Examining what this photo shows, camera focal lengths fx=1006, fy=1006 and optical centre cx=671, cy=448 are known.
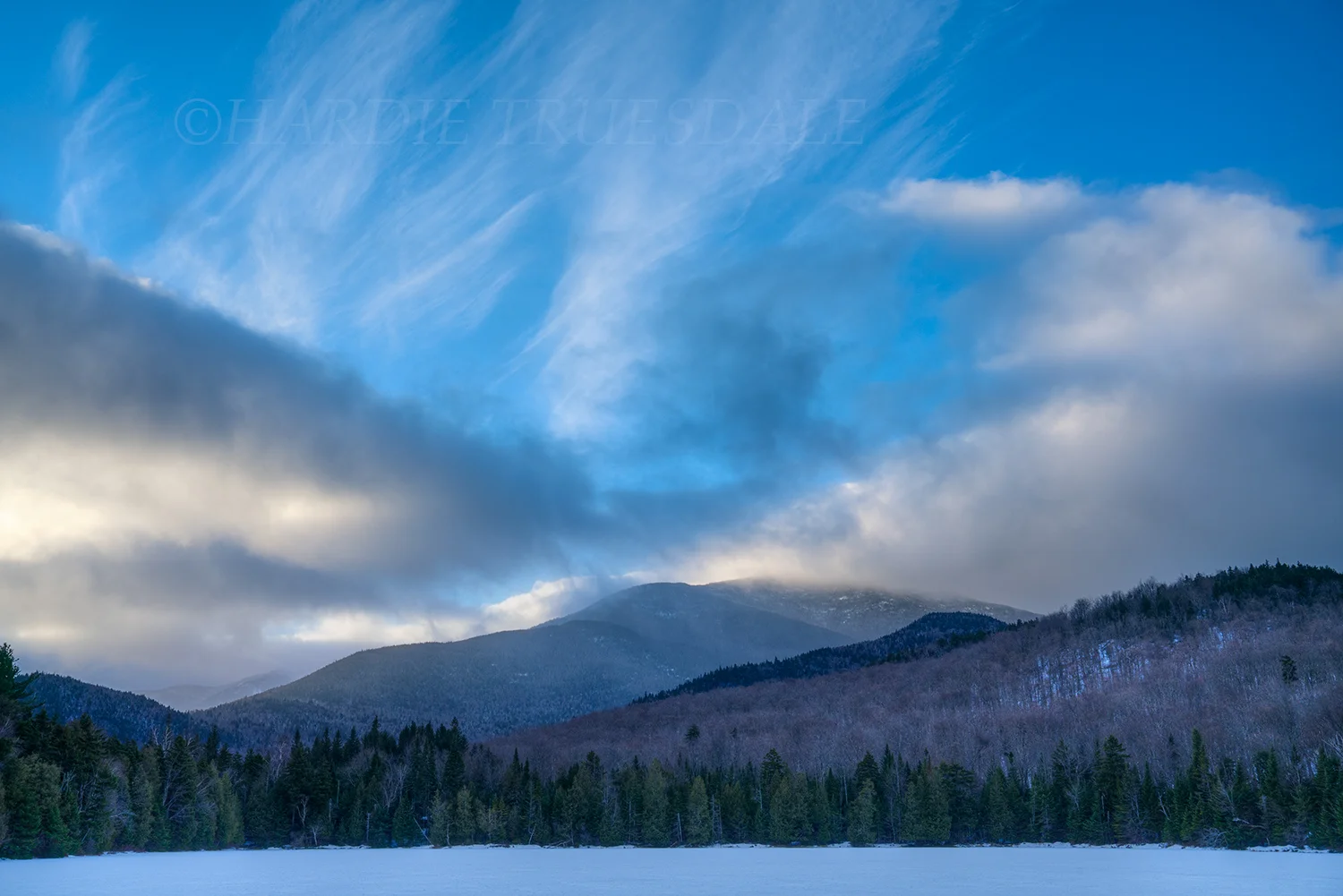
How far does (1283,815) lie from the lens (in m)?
112

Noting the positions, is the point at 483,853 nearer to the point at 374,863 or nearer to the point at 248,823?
the point at 374,863

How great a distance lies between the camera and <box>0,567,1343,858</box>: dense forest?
364 ft

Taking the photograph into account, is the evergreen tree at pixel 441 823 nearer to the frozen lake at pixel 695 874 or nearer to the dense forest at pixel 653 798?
the dense forest at pixel 653 798

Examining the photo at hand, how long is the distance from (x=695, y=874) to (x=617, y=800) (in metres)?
75.9

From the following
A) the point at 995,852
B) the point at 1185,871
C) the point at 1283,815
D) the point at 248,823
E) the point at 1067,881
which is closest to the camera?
the point at 1067,881

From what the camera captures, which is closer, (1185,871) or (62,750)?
(1185,871)

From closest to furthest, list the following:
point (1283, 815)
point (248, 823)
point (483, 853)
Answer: point (1283, 815), point (483, 853), point (248, 823)

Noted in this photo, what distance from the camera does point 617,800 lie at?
155750 mm

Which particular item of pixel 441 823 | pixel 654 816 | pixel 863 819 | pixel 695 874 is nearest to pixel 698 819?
pixel 654 816

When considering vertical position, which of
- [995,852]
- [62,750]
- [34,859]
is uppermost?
[62,750]

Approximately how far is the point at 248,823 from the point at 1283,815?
13527cm

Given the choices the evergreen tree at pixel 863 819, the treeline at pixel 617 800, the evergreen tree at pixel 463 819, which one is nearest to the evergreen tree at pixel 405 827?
the treeline at pixel 617 800

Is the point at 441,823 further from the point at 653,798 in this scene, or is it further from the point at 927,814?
the point at 927,814

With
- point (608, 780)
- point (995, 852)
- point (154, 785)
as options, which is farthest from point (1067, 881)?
point (608, 780)
